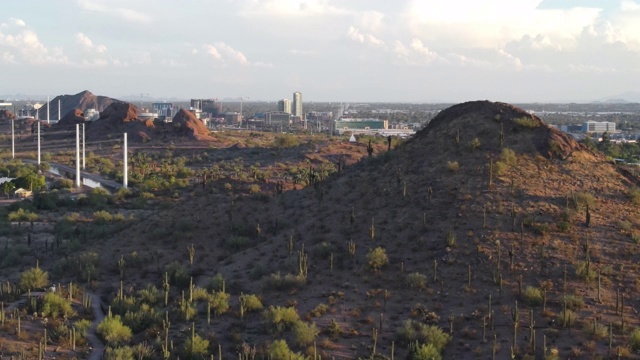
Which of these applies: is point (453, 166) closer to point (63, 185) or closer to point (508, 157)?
point (508, 157)

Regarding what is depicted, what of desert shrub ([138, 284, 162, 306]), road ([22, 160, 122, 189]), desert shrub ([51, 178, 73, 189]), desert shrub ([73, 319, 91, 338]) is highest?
desert shrub ([138, 284, 162, 306])

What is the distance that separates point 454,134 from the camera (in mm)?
26234

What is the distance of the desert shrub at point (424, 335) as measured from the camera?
48.5 ft

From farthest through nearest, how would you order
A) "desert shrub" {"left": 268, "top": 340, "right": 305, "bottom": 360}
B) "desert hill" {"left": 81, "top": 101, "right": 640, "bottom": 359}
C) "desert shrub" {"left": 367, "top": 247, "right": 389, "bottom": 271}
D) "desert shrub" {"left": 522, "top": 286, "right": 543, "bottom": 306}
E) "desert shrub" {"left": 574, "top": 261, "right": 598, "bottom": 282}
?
"desert shrub" {"left": 367, "top": 247, "right": 389, "bottom": 271}
"desert shrub" {"left": 574, "top": 261, "right": 598, "bottom": 282}
"desert shrub" {"left": 522, "top": 286, "right": 543, "bottom": 306}
"desert hill" {"left": 81, "top": 101, "right": 640, "bottom": 359}
"desert shrub" {"left": 268, "top": 340, "right": 305, "bottom": 360}

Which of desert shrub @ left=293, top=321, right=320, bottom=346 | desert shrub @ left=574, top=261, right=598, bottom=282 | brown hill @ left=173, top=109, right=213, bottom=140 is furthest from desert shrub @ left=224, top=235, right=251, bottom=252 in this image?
brown hill @ left=173, top=109, right=213, bottom=140

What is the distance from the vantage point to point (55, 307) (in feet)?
58.1

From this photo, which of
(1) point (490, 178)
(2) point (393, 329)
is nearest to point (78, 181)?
→ (1) point (490, 178)

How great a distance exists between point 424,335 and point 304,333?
257cm

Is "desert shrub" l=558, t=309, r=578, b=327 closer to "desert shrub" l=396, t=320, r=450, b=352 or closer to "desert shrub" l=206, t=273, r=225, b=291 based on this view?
"desert shrub" l=396, t=320, r=450, b=352

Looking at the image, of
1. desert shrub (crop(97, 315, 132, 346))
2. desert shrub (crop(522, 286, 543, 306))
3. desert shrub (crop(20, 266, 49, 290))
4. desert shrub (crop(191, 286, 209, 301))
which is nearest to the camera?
desert shrub (crop(97, 315, 132, 346))

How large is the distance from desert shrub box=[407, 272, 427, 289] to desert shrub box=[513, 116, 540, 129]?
9805mm

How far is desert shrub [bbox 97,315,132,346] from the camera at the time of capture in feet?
51.6

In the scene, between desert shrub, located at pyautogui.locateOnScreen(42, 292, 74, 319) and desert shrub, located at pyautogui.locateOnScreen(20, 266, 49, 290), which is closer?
desert shrub, located at pyautogui.locateOnScreen(42, 292, 74, 319)

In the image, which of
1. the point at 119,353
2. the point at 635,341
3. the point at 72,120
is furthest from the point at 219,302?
the point at 72,120
